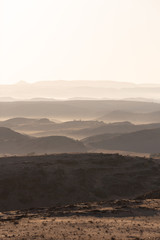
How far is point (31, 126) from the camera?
92.4 meters

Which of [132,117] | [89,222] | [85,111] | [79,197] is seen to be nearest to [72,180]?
[79,197]

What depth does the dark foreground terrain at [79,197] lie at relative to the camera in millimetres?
12547

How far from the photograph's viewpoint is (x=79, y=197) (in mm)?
24781

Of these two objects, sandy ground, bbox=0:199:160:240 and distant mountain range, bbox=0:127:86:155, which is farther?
distant mountain range, bbox=0:127:86:155

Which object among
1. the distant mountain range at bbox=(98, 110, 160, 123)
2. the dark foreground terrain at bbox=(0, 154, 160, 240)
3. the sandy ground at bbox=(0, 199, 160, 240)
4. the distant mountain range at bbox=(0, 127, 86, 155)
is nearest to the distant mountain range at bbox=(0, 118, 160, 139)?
the distant mountain range at bbox=(0, 127, 86, 155)

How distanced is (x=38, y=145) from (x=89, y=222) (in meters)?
45.9

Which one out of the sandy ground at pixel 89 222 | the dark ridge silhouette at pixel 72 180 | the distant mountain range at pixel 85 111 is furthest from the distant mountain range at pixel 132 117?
the sandy ground at pixel 89 222

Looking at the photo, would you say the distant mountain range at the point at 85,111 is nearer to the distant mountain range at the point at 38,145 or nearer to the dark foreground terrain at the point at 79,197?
the distant mountain range at the point at 38,145

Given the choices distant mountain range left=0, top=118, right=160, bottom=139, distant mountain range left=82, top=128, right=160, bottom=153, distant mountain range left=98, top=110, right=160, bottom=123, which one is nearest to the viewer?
distant mountain range left=82, top=128, right=160, bottom=153

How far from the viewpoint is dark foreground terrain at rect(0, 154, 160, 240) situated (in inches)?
494

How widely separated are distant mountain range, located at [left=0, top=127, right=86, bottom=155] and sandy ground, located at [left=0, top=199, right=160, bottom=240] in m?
40.0

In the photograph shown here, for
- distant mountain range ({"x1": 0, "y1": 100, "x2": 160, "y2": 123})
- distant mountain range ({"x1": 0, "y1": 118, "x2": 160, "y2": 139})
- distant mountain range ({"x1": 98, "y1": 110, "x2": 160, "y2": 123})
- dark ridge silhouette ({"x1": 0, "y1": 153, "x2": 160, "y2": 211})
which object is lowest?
dark ridge silhouette ({"x1": 0, "y1": 153, "x2": 160, "y2": 211})

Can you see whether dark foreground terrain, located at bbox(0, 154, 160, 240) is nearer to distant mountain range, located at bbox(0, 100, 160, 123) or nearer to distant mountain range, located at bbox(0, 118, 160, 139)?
distant mountain range, located at bbox(0, 118, 160, 139)

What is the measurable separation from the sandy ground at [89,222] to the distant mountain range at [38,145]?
4002 cm
